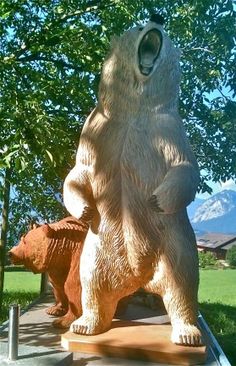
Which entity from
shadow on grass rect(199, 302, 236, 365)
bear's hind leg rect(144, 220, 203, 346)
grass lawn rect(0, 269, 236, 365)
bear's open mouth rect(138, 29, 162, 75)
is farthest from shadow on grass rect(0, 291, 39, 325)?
bear's open mouth rect(138, 29, 162, 75)

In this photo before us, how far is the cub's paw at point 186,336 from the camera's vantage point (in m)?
2.10

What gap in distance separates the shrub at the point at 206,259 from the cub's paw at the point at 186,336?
147 inches

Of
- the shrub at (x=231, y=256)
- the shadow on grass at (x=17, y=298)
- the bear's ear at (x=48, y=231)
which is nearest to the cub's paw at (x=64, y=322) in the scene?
the bear's ear at (x=48, y=231)

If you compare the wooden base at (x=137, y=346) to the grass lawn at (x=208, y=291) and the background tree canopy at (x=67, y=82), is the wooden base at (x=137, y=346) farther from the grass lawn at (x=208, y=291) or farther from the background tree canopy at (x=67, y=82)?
the grass lawn at (x=208, y=291)

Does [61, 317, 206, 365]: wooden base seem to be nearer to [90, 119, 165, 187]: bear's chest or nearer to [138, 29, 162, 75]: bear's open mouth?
[90, 119, 165, 187]: bear's chest

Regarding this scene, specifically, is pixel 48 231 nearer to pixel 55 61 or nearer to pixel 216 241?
pixel 55 61

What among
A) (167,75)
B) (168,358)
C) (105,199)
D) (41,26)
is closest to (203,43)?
(41,26)

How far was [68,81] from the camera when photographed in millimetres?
3947

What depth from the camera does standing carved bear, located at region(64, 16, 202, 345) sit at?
217 centimetres

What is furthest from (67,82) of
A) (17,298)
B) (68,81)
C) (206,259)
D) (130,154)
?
(206,259)

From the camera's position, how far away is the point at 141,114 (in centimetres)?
231

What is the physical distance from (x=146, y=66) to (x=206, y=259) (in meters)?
3.99

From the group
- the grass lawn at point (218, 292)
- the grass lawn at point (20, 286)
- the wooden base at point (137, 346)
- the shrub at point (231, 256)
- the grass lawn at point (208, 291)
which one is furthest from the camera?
the shrub at point (231, 256)

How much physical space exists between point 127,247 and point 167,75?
0.81 meters
